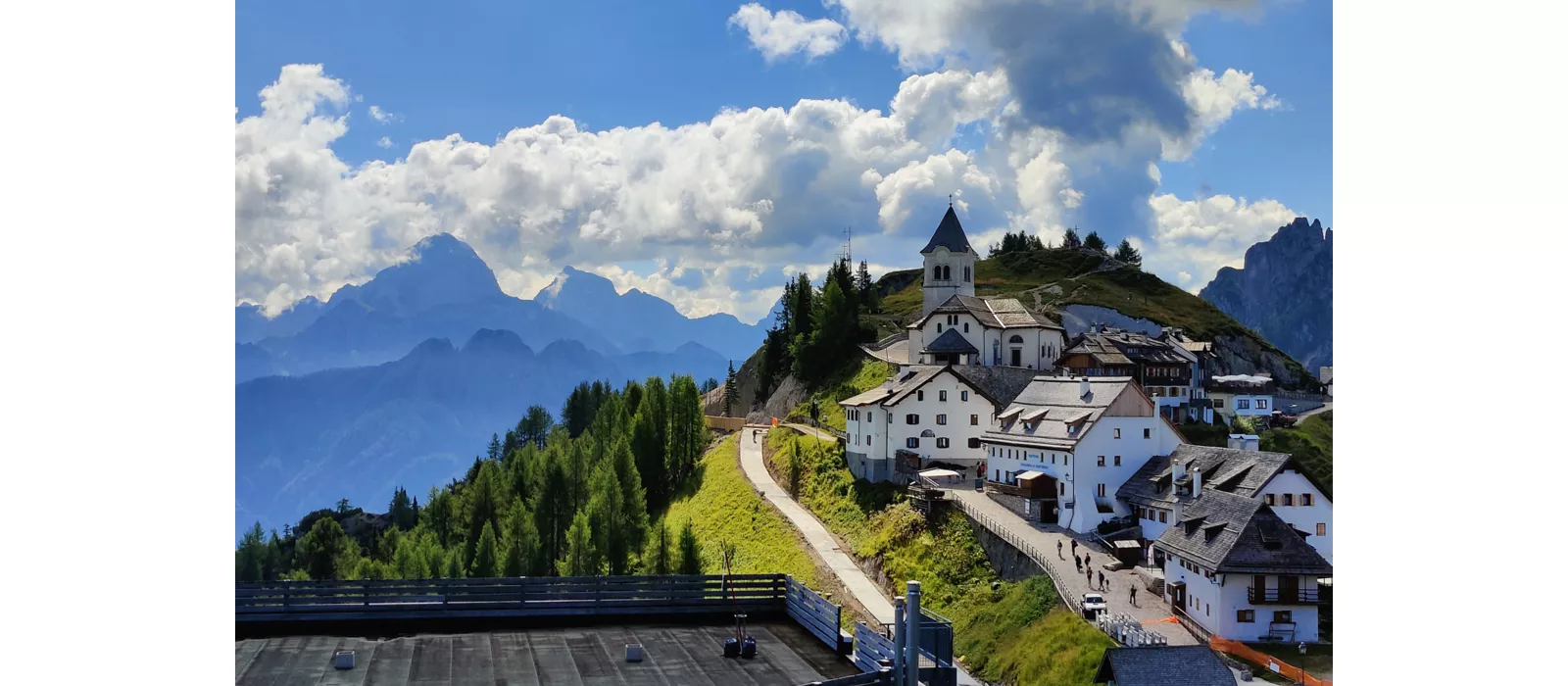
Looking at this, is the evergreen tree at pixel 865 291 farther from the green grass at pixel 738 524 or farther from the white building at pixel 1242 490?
the white building at pixel 1242 490

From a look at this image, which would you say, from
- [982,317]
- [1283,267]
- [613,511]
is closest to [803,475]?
[613,511]

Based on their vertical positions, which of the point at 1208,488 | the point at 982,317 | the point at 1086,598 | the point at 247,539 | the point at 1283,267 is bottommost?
the point at 247,539

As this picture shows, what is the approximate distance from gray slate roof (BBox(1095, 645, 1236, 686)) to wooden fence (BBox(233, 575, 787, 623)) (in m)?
11.0

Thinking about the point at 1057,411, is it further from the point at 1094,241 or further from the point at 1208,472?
the point at 1094,241

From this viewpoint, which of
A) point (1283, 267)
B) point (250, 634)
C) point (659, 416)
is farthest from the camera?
point (1283, 267)

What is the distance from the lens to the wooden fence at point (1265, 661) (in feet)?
66.0

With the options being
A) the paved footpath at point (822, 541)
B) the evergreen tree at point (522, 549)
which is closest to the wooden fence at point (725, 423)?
the paved footpath at point (822, 541)

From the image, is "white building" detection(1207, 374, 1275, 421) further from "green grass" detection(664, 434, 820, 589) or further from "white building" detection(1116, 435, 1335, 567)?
"green grass" detection(664, 434, 820, 589)

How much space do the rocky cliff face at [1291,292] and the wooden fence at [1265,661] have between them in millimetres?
124088

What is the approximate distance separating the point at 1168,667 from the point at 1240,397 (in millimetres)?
33535

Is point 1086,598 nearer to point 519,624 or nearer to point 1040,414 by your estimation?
point 1040,414

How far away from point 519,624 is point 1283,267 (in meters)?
153

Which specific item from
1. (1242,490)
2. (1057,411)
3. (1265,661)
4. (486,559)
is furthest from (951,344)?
(1265,661)

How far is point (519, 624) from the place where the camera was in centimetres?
1009
